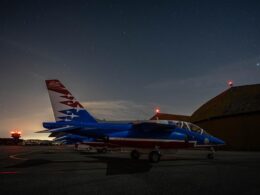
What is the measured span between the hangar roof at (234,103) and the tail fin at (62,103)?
1414 inches

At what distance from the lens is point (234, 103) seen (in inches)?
1889

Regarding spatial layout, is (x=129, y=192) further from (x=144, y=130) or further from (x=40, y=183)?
(x=144, y=130)

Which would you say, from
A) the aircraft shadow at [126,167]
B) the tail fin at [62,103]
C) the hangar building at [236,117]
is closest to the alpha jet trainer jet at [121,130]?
the tail fin at [62,103]

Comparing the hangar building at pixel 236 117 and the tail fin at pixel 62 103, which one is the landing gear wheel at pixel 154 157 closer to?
the tail fin at pixel 62 103

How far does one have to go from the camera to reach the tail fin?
15.6 metres

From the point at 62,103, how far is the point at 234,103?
4075 cm

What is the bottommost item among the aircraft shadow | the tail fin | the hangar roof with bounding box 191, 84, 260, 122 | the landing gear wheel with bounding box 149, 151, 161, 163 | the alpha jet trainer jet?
the aircraft shadow

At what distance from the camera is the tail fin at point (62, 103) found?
1564 centimetres

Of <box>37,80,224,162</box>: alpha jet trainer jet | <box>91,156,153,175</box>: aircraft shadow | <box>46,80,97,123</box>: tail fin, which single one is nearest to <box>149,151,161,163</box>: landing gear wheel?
<box>37,80,224,162</box>: alpha jet trainer jet

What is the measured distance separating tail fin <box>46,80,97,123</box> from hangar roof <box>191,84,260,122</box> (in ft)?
118

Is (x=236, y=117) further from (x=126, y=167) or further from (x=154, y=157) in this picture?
(x=126, y=167)

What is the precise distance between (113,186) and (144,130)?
9746mm

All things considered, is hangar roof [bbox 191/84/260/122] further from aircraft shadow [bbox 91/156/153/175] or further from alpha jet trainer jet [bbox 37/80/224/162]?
aircraft shadow [bbox 91/156/153/175]

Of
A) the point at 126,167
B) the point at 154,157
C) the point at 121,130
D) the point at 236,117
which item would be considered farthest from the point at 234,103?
the point at 126,167
